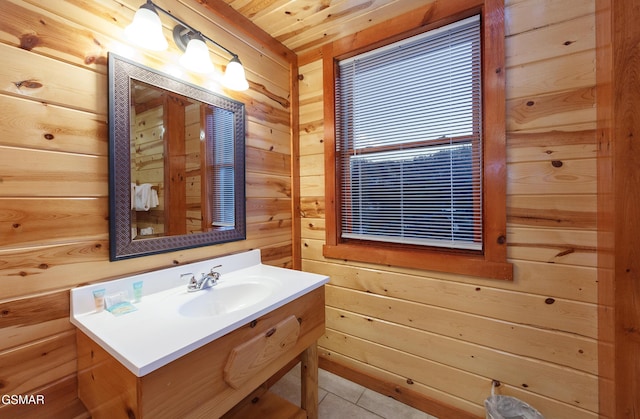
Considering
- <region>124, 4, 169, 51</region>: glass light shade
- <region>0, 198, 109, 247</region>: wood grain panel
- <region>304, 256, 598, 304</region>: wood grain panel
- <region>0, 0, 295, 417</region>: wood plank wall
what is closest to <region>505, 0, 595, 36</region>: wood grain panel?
<region>304, 256, 598, 304</region>: wood grain panel

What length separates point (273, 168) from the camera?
71.9 inches

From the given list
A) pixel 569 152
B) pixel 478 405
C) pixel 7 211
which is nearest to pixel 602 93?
pixel 569 152

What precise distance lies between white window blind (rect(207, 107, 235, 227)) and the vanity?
307 mm

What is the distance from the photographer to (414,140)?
1.56 m

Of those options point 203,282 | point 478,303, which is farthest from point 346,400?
point 203,282

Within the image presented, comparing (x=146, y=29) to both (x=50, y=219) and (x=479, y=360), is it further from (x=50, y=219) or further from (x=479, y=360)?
(x=479, y=360)

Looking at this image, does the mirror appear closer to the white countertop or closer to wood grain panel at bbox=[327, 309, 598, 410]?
the white countertop

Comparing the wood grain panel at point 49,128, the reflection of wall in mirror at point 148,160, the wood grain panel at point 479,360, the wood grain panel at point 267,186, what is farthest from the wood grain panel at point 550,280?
the wood grain panel at point 49,128

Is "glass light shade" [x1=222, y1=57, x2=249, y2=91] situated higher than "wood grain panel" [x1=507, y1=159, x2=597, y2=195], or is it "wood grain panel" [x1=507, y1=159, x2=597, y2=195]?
"glass light shade" [x1=222, y1=57, x2=249, y2=91]

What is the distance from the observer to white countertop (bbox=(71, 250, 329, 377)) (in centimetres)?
72

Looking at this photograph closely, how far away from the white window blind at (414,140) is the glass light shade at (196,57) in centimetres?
89

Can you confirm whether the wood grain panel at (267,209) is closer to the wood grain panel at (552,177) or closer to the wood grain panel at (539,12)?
the wood grain panel at (552,177)

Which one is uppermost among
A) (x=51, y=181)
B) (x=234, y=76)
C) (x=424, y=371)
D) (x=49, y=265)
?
(x=234, y=76)

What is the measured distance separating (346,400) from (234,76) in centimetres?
200
